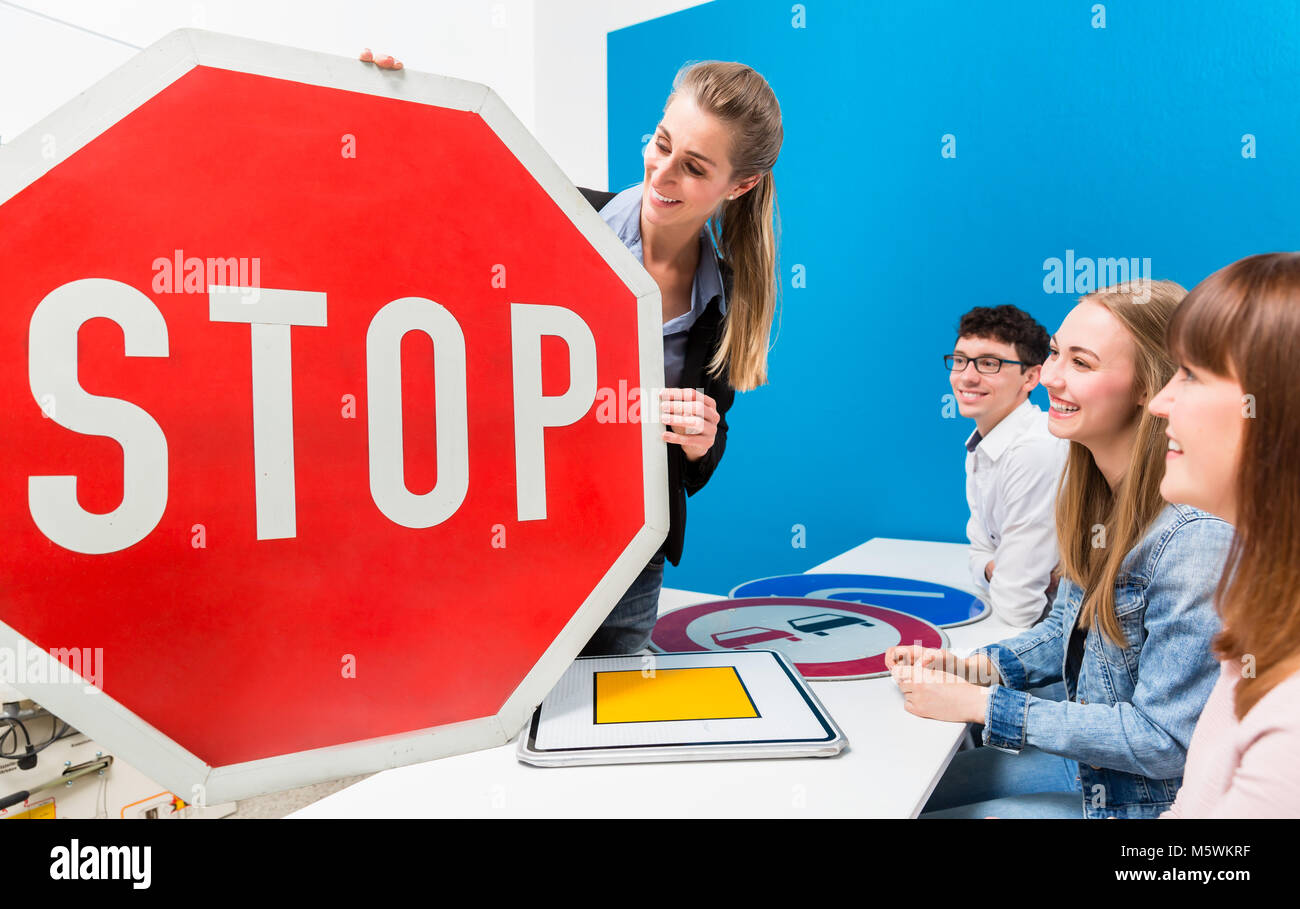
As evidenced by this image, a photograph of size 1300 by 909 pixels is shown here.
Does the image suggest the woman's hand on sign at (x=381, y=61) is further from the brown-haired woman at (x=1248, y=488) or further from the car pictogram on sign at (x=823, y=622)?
the car pictogram on sign at (x=823, y=622)

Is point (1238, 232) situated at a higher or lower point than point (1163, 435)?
higher

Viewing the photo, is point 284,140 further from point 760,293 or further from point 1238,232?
point 1238,232

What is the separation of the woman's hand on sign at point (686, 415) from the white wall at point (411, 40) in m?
1.92

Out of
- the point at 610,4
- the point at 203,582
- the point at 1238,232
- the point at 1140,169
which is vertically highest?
the point at 610,4

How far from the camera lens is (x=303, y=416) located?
0.55m

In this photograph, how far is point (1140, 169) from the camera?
2.04m

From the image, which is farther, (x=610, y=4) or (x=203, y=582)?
(x=610, y=4)

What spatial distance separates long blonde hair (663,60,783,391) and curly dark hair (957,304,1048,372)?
1085 millimetres

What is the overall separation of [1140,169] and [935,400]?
2.68 ft

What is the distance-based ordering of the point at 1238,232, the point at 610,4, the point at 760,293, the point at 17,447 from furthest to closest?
the point at 610,4, the point at 1238,232, the point at 760,293, the point at 17,447

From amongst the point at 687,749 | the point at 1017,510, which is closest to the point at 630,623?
the point at 687,749

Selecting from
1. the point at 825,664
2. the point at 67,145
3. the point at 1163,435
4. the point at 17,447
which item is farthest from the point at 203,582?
the point at 1163,435

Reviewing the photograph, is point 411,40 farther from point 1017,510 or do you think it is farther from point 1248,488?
point 1248,488

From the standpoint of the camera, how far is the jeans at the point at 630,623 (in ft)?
3.19
